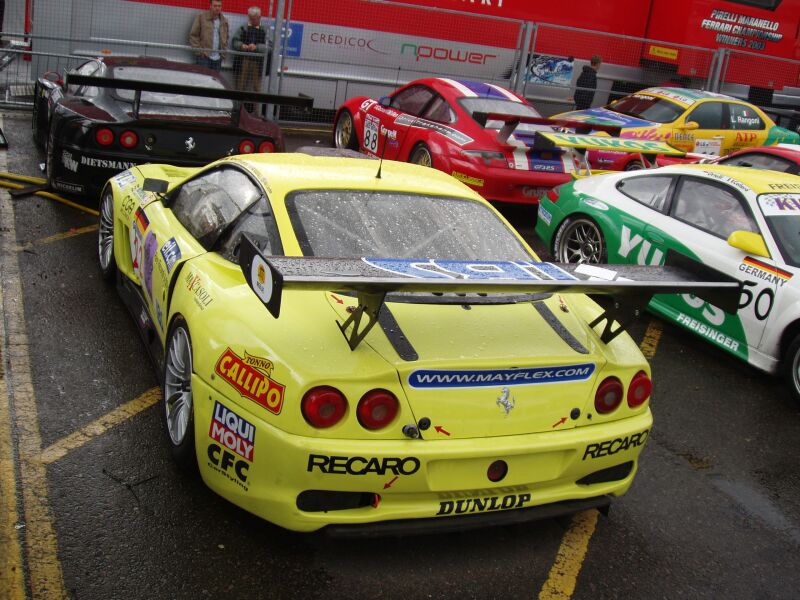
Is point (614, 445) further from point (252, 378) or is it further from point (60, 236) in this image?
point (60, 236)

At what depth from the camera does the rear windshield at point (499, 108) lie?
31.0 feet

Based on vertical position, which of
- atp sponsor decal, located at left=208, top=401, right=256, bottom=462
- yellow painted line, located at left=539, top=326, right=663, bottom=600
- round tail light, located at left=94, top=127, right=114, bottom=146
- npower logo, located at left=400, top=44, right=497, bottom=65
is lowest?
yellow painted line, located at left=539, top=326, right=663, bottom=600

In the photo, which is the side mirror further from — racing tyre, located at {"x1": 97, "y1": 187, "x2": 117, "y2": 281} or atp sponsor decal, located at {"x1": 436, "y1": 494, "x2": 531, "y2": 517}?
racing tyre, located at {"x1": 97, "y1": 187, "x2": 117, "y2": 281}

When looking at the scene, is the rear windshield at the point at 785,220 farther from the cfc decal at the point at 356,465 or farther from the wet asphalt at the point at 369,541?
the cfc decal at the point at 356,465

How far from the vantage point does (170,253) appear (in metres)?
4.41

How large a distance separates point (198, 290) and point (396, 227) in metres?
0.93

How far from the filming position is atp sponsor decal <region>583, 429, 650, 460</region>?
349cm

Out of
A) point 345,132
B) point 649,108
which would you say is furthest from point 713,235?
point 649,108

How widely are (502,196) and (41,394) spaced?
5414 mm

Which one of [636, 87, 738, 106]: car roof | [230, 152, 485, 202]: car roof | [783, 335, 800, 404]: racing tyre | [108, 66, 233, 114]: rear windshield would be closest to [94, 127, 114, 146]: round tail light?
[108, 66, 233, 114]: rear windshield

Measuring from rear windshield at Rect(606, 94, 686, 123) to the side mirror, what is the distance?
7058 millimetres

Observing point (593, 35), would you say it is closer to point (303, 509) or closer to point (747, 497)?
point (747, 497)

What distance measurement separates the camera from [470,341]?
11.2ft

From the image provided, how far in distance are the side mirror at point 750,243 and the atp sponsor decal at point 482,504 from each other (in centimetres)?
327
